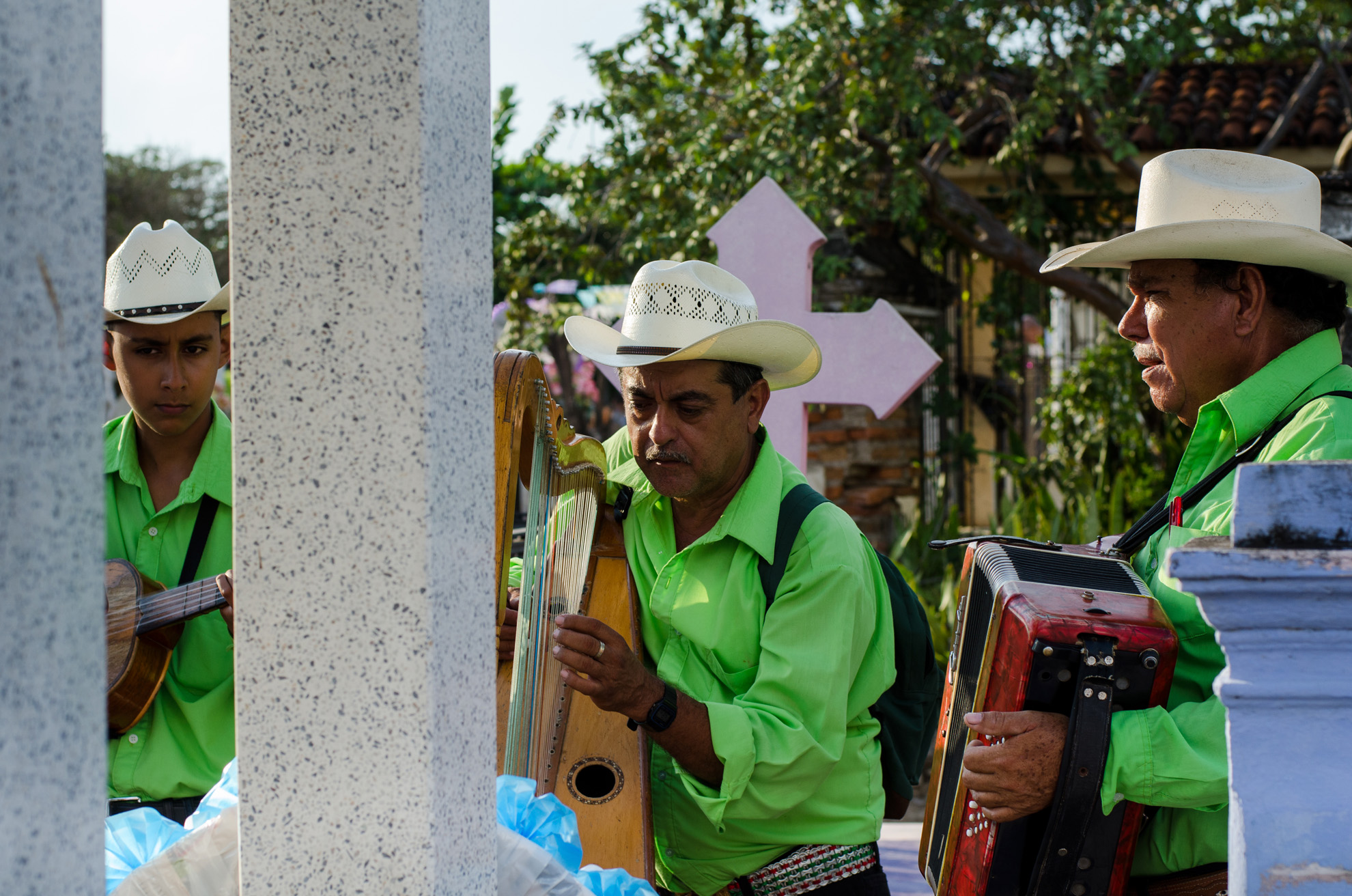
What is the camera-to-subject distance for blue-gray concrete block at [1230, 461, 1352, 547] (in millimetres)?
1322

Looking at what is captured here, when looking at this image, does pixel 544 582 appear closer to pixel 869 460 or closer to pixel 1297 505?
pixel 1297 505

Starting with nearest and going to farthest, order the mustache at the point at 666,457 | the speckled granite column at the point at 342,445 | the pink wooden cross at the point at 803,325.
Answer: the speckled granite column at the point at 342,445, the mustache at the point at 666,457, the pink wooden cross at the point at 803,325

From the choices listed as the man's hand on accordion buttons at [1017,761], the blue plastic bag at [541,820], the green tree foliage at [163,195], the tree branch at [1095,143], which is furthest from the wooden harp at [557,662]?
the green tree foliage at [163,195]

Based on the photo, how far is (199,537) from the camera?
104 inches

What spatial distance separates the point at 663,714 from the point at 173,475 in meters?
1.35

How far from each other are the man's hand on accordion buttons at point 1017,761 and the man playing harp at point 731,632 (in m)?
0.32

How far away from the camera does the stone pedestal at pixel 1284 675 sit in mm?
1324

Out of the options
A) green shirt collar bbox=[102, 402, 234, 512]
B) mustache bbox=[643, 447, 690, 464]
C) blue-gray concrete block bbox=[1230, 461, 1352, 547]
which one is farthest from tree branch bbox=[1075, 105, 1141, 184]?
blue-gray concrete block bbox=[1230, 461, 1352, 547]

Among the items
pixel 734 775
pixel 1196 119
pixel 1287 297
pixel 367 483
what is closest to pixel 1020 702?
pixel 734 775

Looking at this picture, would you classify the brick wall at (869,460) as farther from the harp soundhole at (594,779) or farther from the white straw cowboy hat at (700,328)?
the harp soundhole at (594,779)

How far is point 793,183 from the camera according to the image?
6586 mm

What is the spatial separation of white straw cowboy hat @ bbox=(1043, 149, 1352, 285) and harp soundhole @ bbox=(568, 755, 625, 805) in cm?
130

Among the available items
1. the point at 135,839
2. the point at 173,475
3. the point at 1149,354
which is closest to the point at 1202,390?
the point at 1149,354

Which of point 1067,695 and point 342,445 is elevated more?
point 342,445
